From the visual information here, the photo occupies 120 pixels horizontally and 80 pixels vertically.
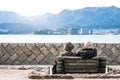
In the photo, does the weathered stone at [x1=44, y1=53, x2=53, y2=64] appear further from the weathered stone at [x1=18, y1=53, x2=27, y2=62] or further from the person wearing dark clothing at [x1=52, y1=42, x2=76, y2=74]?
the person wearing dark clothing at [x1=52, y1=42, x2=76, y2=74]

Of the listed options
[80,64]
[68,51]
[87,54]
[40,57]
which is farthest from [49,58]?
[87,54]

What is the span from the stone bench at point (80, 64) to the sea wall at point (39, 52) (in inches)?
161

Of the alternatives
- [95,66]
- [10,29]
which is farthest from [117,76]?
[10,29]

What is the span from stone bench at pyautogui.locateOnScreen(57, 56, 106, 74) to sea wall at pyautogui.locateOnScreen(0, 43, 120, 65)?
13.5 feet

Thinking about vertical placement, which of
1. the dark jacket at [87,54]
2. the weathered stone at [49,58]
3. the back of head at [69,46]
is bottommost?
the weathered stone at [49,58]

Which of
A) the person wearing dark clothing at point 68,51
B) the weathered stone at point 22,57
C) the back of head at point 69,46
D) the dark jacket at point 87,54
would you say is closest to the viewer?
the dark jacket at point 87,54

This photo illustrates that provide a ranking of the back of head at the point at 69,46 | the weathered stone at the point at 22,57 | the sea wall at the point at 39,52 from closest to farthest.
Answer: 1. the back of head at the point at 69,46
2. the sea wall at the point at 39,52
3. the weathered stone at the point at 22,57

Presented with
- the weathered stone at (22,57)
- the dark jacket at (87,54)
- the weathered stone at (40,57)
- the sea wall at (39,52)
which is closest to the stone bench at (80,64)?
the dark jacket at (87,54)

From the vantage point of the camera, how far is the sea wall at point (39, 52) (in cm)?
1530

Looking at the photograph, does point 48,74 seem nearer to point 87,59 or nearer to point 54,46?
point 87,59

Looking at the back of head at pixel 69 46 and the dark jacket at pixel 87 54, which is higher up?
the back of head at pixel 69 46

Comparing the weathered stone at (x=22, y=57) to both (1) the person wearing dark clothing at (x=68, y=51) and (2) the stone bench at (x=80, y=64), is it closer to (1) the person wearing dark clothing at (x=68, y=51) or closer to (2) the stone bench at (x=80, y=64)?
(1) the person wearing dark clothing at (x=68, y=51)

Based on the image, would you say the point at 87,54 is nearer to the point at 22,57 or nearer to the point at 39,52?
the point at 39,52

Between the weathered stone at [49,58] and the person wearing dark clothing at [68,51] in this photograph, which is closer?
the person wearing dark clothing at [68,51]
